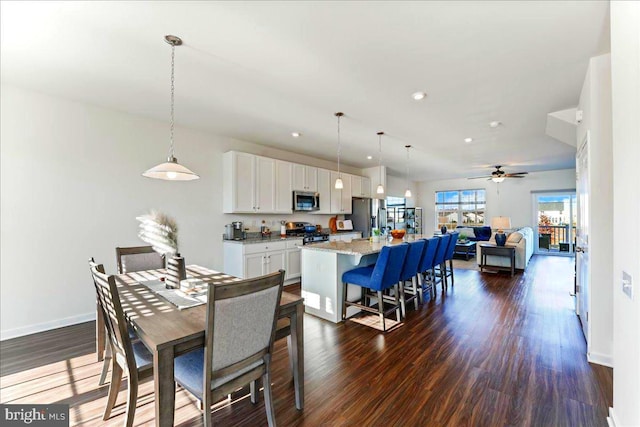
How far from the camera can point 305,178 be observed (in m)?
5.69

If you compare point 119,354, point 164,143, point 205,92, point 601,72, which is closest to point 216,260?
point 164,143

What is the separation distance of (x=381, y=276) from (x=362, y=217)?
4.01 metres

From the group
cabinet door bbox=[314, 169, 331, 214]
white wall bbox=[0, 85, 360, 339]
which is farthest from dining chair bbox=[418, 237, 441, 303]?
white wall bbox=[0, 85, 360, 339]

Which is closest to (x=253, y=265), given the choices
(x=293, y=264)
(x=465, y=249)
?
(x=293, y=264)

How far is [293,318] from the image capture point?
1.89 m

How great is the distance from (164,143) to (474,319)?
15.8 ft

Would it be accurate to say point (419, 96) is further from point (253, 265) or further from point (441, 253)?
point (253, 265)

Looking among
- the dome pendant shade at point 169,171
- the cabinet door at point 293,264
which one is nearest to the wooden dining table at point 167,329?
the dome pendant shade at point 169,171

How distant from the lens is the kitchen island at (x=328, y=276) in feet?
11.0

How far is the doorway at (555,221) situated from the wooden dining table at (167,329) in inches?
392

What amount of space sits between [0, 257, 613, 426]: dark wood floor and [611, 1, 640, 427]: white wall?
51 centimetres

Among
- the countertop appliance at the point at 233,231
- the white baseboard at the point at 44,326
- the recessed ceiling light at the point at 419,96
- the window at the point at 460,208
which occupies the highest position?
the recessed ceiling light at the point at 419,96

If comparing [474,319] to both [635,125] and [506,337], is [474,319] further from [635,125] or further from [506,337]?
[635,125]

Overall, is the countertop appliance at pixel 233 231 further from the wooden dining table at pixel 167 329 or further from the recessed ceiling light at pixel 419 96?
the recessed ceiling light at pixel 419 96
